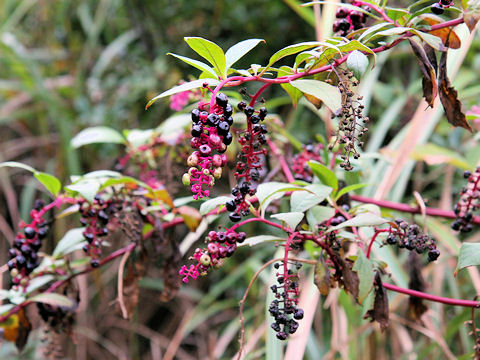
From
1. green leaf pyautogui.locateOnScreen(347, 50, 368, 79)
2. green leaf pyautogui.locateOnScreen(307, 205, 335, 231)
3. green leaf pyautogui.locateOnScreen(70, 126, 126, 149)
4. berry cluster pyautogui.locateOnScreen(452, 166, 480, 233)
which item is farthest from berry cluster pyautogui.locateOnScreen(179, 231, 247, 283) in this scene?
green leaf pyautogui.locateOnScreen(70, 126, 126, 149)

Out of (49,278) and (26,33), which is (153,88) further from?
(49,278)

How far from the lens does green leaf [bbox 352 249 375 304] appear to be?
1.84ft

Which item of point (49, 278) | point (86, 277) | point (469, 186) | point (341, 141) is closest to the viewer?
point (341, 141)

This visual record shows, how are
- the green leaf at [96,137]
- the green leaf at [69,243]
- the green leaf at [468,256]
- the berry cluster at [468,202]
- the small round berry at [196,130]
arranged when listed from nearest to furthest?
the small round berry at [196,130], the green leaf at [468,256], the berry cluster at [468,202], the green leaf at [69,243], the green leaf at [96,137]

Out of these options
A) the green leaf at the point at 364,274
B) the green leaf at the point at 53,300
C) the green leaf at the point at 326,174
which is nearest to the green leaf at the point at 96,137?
the green leaf at the point at 53,300

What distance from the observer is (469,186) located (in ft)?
2.12

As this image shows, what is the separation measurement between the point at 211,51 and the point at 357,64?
14 cm

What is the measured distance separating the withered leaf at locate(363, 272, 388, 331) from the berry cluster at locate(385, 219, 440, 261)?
2.9 inches

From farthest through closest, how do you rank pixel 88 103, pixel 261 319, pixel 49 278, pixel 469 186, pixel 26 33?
pixel 26 33, pixel 88 103, pixel 261 319, pixel 49 278, pixel 469 186

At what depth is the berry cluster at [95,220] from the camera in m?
0.70

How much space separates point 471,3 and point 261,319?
3.62 ft

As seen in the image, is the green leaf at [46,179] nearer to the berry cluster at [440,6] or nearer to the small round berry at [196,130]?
the small round berry at [196,130]

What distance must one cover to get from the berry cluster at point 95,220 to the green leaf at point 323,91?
36 centimetres

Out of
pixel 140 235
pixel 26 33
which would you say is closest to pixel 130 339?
pixel 140 235
